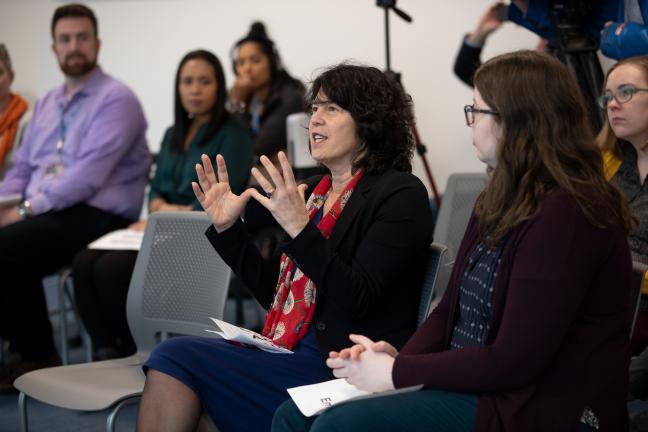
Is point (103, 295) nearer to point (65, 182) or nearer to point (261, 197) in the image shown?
point (65, 182)

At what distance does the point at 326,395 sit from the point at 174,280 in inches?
36.8

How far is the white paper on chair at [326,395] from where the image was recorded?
149 cm

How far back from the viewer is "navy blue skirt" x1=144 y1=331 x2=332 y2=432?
6.15ft

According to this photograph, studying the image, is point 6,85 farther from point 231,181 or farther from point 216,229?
point 216,229

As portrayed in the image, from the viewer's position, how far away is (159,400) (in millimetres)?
1851

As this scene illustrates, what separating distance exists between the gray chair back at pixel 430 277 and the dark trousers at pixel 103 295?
1552 mm

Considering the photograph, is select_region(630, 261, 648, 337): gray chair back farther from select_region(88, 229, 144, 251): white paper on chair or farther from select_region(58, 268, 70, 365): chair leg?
select_region(58, 268, 70, 365): chair leg

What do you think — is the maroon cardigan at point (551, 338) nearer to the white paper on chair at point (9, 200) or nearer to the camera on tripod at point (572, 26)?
the camera on tripod at point (572, 26)

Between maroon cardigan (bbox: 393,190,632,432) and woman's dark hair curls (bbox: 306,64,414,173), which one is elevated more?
woman's dark hair curls (bbox: 306,64,414,173)

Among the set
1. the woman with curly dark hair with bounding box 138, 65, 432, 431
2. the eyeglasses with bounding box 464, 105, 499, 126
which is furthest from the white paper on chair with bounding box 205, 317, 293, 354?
the eyeglasses with bounding box 464, 105, 499, 126

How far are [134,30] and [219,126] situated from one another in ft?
7.47

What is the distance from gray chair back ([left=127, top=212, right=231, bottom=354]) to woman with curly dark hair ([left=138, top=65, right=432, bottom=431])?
274mm

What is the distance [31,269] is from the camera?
337 cm

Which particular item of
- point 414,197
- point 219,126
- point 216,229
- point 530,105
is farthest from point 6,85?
point 530,105
